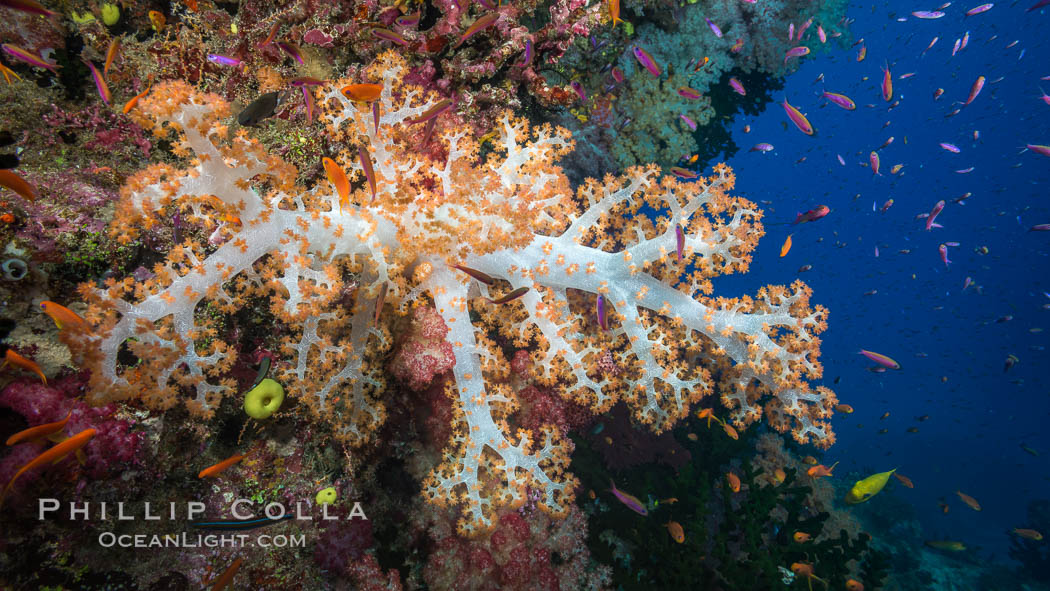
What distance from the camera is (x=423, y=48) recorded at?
4141 millimetres

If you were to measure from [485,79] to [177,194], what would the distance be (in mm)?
3039

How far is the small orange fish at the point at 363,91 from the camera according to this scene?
10.0 ft

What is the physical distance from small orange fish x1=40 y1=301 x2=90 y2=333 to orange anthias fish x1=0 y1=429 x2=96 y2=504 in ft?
2.03

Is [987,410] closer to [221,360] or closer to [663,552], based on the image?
[663,552]

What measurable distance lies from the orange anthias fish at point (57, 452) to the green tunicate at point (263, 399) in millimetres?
739

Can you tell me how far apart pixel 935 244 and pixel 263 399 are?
266 ft

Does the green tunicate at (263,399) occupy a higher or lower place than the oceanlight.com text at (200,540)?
higher

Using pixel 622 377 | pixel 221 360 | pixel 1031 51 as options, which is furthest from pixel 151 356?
pixel 1031 51

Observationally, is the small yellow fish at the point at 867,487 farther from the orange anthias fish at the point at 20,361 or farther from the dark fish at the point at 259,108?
the orange anthias fish at the point at 20,361

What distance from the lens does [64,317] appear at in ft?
7.75

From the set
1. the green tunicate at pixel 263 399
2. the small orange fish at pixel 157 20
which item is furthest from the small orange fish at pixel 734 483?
the small orange fish at pixel 157 20

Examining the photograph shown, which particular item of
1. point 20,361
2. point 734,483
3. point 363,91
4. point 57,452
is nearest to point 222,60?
point 363,91

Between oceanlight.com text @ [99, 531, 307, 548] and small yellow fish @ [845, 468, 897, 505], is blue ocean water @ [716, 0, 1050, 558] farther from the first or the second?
oceanlight.com text @ [99, 531, 307, 548]

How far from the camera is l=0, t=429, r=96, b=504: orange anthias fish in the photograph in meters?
2.03
